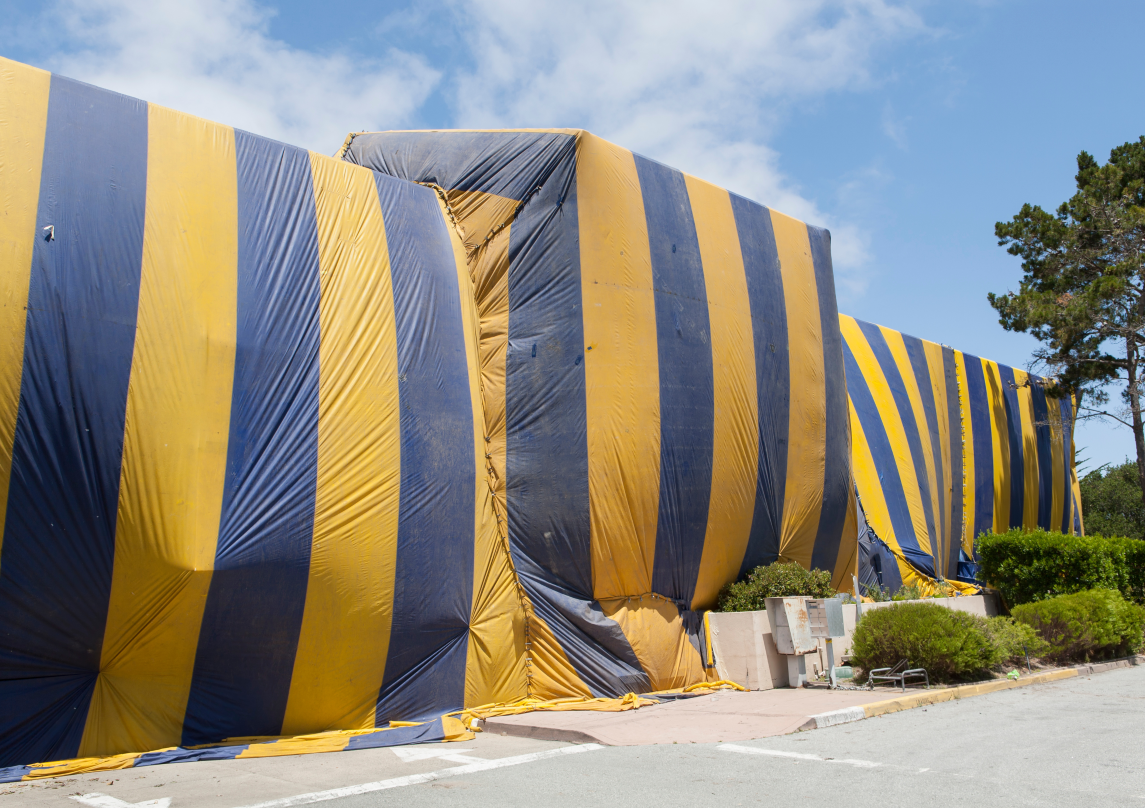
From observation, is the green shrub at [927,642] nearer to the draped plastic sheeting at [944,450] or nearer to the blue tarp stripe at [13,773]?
Result: the draped plastic sheeting at [944,450]

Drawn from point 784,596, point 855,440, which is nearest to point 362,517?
point 784,596

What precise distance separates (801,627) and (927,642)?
1405 mm

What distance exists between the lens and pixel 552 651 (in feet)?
30.0

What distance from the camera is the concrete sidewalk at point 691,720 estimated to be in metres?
7.26

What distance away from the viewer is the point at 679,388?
10453 millimetres

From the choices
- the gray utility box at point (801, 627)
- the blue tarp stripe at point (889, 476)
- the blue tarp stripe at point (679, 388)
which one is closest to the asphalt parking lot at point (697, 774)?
the gray utility box at point (801, 627)

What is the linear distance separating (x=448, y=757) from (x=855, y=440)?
36.3 feet

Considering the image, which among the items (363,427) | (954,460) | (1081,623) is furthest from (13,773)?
(954,460)

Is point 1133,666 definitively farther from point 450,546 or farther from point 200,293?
point 200,293

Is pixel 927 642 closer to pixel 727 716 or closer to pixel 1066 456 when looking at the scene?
pixel 727 716

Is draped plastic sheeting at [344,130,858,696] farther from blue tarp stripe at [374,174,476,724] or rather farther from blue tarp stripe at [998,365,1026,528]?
blue tarp stripe at [998,365,1026,528]

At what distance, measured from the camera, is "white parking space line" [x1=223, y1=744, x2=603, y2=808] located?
529 centimetres

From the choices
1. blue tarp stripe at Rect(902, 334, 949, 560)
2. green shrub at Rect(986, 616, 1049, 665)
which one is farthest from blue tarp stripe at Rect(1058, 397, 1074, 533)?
green shrub at Rect(986, 616, 1049, 665)

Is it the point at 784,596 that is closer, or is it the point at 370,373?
the point at 370,373
